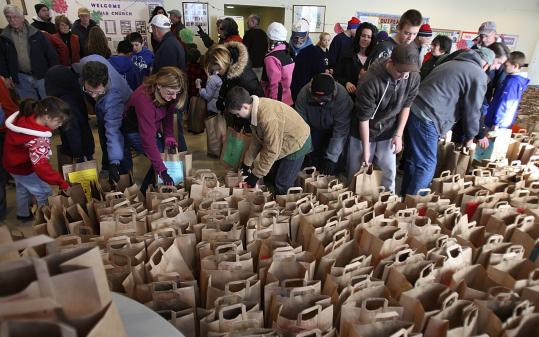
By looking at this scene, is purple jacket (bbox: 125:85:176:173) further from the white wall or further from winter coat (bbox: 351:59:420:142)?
the white wall

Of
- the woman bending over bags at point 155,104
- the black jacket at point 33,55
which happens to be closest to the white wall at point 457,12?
the black jacket at point 33,55

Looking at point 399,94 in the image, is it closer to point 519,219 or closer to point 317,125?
point 317,125

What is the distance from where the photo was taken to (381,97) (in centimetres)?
242

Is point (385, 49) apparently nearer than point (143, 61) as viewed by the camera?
Yes

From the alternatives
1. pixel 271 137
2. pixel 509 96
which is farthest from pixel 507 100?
pixel 271 137

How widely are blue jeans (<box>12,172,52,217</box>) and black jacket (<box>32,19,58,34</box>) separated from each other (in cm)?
269

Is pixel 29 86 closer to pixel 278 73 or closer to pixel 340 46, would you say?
pixel 278 73

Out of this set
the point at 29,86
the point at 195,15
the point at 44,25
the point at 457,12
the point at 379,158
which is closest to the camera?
the point at 379,158

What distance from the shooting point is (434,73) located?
2.73 meters

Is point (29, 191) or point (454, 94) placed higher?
point (454, 94)

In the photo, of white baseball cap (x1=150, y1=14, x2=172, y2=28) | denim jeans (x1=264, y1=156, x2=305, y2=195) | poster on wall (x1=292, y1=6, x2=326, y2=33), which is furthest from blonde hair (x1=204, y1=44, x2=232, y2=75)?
poster on wall (x1=292, y1=6, x2=326, y2=33)

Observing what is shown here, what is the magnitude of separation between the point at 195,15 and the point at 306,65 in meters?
2.96

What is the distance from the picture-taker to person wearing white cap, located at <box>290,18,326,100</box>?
346 cm

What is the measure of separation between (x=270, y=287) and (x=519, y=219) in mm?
1514
